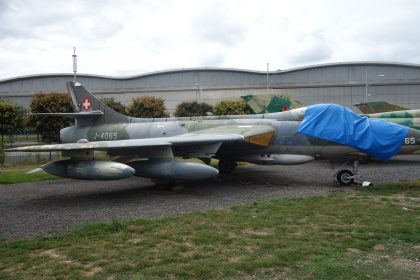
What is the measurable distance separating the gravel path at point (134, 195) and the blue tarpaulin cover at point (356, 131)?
1358 millimetres

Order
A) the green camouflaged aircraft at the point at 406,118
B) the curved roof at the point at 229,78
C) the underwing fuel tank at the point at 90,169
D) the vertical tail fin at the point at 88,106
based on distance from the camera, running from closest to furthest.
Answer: the underwing fuel tank at the point at 90,169 → the vertical tail fin at the point at 88,106 → the green camouflaged aircraft at the point at 406,118 → the curved roof at the point at 229,78

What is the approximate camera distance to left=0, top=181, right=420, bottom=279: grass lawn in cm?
439

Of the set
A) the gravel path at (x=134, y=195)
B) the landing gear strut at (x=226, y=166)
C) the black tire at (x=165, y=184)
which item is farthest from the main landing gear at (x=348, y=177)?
the black tire at (x=165, y=184)

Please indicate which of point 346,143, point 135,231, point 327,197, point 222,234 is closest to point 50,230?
point 135,231

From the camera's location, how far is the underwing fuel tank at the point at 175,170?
996cm

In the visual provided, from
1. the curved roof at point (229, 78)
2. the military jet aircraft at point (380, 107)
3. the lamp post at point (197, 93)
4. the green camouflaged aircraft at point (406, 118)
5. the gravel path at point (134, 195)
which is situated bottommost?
the gravel path at point (134, 195)

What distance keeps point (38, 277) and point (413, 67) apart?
61115 mm

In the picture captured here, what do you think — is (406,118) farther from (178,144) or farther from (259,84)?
(259,84)

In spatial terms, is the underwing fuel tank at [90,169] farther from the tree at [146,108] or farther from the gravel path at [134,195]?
the tree at [146,108]

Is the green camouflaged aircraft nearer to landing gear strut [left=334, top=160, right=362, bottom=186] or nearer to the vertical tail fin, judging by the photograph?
landing gear strut [left=334, top=160, right=362, bottom=186]

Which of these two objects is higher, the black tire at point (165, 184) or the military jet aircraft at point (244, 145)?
the military jet aircraft at point (244, 145)

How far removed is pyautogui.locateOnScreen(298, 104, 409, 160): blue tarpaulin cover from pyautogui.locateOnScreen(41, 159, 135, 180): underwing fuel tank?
17.1 ft

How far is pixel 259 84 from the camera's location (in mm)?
58031

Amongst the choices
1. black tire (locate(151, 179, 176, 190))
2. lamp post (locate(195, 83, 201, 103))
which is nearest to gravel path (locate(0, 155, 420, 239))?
black tire (locate(151, 179, 176, 190))
